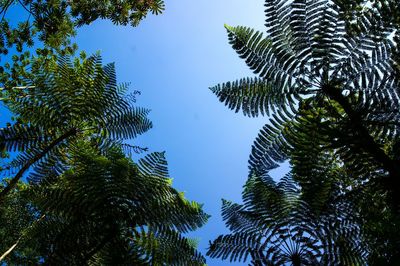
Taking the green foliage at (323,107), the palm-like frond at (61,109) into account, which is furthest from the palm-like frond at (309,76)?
the palm-like frond at (61,109)

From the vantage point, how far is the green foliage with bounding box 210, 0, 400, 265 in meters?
3.32

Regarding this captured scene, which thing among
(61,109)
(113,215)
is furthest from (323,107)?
(61,109)

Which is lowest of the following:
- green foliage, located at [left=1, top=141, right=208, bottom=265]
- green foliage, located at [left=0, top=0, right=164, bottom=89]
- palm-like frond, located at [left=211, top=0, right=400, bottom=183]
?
green foliage, located at [left=1, top=141, right=208, bottom=265]

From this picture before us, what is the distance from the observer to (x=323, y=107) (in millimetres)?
3820

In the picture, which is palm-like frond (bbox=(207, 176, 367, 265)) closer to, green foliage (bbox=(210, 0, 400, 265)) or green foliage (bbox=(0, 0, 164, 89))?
green foliage (bbox=(210, 0, 400, 265))

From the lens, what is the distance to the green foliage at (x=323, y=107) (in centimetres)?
332

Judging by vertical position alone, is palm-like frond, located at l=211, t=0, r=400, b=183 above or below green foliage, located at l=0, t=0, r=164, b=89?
below

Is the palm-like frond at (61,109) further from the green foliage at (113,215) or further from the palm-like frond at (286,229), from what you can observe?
the palm-like frond at (286,229)

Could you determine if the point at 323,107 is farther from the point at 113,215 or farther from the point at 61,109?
the point at 61,109

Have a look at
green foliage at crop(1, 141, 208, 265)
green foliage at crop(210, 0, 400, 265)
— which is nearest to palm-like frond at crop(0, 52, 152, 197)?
green foliage at crop(1, 141, 208, 265)

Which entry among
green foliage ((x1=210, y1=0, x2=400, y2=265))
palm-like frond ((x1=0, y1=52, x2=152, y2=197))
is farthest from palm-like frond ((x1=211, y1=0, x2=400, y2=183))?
palm-like frond ((x1=0, y1=52, x2=152, y2=197))

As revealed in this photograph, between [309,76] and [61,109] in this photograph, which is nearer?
[309,76]

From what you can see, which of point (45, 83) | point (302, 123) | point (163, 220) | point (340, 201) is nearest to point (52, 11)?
point (45, 83)

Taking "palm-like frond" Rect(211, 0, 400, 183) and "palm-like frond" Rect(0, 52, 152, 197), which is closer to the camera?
"palm-like frond" Rect(211, 0, 400, 183)
